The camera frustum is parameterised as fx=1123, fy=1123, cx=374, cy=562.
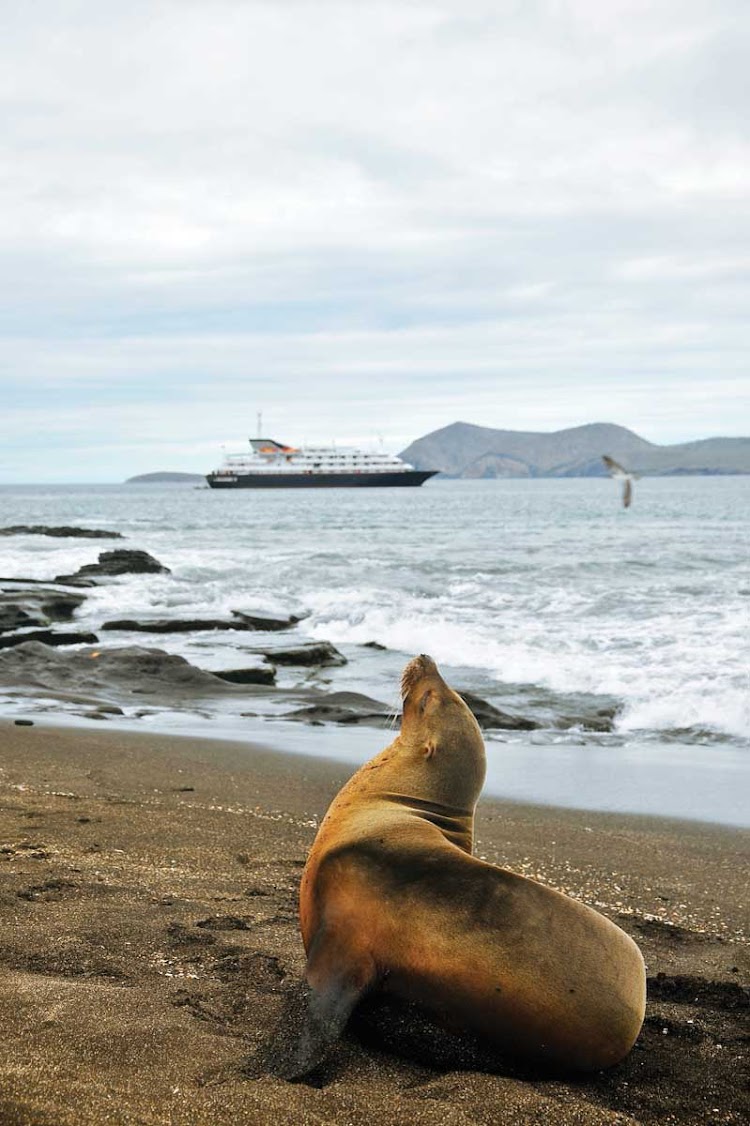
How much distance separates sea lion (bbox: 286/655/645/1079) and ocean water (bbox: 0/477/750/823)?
13.3ft

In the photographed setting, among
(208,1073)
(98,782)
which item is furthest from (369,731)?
(208,1073)

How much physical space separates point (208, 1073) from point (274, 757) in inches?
214

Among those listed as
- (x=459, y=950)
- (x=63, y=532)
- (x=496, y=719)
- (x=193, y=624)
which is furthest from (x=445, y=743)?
(x=63, y=532)

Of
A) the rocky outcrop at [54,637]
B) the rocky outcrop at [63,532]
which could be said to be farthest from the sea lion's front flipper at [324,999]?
the rocky outcrop at [63,532]

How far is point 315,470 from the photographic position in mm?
111625

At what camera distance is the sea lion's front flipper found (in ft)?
8.89

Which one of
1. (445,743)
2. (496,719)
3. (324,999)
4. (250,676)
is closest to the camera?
(324,999)

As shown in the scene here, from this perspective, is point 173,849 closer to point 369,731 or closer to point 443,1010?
point 443,1010

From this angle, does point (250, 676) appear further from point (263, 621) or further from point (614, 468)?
point (263, 621)

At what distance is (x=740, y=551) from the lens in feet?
103

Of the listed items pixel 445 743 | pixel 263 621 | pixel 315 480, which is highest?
pixel 315 480

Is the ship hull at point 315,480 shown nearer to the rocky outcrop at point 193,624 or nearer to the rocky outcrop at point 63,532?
the rocky outcrop at point 63,532

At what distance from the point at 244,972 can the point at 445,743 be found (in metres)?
0.93

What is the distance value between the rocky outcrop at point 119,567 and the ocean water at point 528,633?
33.1 inches
